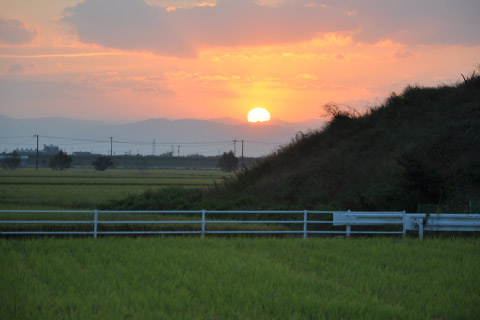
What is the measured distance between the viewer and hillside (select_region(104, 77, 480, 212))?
2370 cm

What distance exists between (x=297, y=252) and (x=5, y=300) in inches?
314

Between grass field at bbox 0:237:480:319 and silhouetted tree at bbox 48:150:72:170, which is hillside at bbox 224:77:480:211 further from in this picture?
silhouetted tree at bbox 48:150:72:170

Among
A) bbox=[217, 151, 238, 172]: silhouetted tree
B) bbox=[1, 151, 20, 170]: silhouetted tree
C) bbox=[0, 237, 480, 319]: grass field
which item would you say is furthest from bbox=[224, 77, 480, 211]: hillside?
bbox=[1, 151, 20, 170]: silhouetted tree

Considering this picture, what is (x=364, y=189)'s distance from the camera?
87.9ft

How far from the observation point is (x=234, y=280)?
1066 centimetres

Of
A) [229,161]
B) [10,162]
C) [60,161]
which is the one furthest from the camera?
[229,161]

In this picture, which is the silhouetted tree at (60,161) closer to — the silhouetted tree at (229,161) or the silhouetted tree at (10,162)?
the silhouetted tree at (10,162)

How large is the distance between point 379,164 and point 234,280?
20.4 m

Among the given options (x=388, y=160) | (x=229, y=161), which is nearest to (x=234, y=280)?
(x=388, y=160)

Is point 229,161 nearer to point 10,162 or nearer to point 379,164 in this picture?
point 10,162

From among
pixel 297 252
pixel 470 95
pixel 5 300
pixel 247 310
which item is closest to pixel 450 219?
pixel 297 252

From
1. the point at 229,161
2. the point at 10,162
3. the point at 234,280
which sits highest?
the point at 229,161

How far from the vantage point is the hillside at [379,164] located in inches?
933

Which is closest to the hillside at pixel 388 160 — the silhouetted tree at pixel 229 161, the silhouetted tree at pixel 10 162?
the silhouetted tree at pixel 229 161
